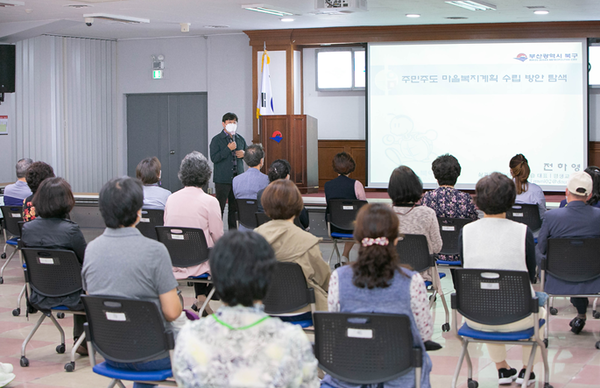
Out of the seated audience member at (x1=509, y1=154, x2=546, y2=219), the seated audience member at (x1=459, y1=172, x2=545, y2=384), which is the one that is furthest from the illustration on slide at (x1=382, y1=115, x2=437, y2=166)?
the seated audience member at (x1=459, y1=172, x2=545, y2=384)

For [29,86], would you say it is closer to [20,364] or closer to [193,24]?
[193,24]

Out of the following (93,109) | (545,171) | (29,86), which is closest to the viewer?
(545,171)

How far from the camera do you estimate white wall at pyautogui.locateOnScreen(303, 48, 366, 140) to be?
36.9 ft

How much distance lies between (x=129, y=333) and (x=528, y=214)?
3.88 metres

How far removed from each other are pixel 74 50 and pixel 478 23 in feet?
23.7

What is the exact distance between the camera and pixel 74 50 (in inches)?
455

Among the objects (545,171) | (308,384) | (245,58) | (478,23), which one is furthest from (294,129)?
(308,384)

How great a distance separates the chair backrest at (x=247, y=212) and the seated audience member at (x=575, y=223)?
102 inches

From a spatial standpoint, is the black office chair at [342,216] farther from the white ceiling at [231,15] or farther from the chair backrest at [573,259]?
the white ceiling at [231,15]

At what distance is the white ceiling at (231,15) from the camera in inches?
328

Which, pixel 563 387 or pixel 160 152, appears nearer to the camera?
pixel 563 387

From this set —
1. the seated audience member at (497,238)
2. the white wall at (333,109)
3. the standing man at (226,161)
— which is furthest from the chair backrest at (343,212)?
the white wall at (333,109)

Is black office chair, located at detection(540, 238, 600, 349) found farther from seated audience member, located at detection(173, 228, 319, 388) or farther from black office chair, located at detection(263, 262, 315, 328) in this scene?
seated audience member, located at detection(173, 228, 319, 388)

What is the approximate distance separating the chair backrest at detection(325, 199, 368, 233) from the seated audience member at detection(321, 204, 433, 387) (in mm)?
3412
